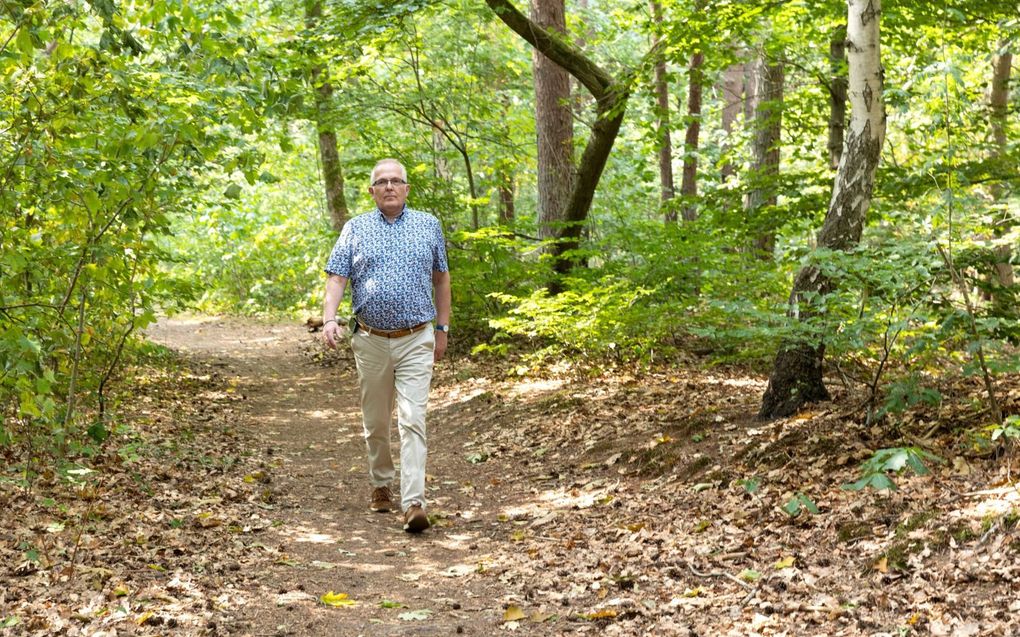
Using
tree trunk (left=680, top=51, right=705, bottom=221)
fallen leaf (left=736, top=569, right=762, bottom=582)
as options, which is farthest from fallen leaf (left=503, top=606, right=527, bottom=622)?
tree trunk (left=680, top=51, right=705, bottom=221)

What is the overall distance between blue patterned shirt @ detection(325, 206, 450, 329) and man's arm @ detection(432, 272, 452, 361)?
0.16 metres

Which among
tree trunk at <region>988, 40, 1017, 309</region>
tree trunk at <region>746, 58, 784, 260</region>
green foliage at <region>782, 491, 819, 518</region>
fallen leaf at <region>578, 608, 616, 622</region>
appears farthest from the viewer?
tree trunk at <region>746, 58, 784, 260</region>

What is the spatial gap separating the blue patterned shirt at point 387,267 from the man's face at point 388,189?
86 mm

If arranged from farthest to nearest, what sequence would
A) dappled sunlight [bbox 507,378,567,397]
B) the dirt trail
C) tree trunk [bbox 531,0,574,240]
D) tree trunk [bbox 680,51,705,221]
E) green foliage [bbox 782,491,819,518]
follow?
tree trunk [bbox 680,51,705,221], tree trunk [bbox 531,0,574,240], dappled sunlight [bbox 507,378,567,397], green foliage [bbox 782,491,819,518], the dirt trail

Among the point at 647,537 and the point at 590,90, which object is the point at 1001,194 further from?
the point at 590,90

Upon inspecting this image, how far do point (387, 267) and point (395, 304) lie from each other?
0.25 metres

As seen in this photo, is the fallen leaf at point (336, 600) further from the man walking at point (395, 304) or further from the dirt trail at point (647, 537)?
the man walking at point (395, 304)

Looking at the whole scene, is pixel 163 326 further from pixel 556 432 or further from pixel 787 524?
pixel 787 524

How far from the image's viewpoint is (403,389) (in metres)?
5.86

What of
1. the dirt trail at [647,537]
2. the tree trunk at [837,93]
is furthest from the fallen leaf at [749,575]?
the tree trunk at [837,93]

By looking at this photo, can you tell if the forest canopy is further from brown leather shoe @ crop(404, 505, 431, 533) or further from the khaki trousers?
brown leather shoe @ crop(404, 505, 431, 533)

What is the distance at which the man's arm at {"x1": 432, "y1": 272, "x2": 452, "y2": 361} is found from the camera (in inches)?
238

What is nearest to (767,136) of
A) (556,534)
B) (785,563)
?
(556,534)

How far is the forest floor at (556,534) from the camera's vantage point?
3779 mm
